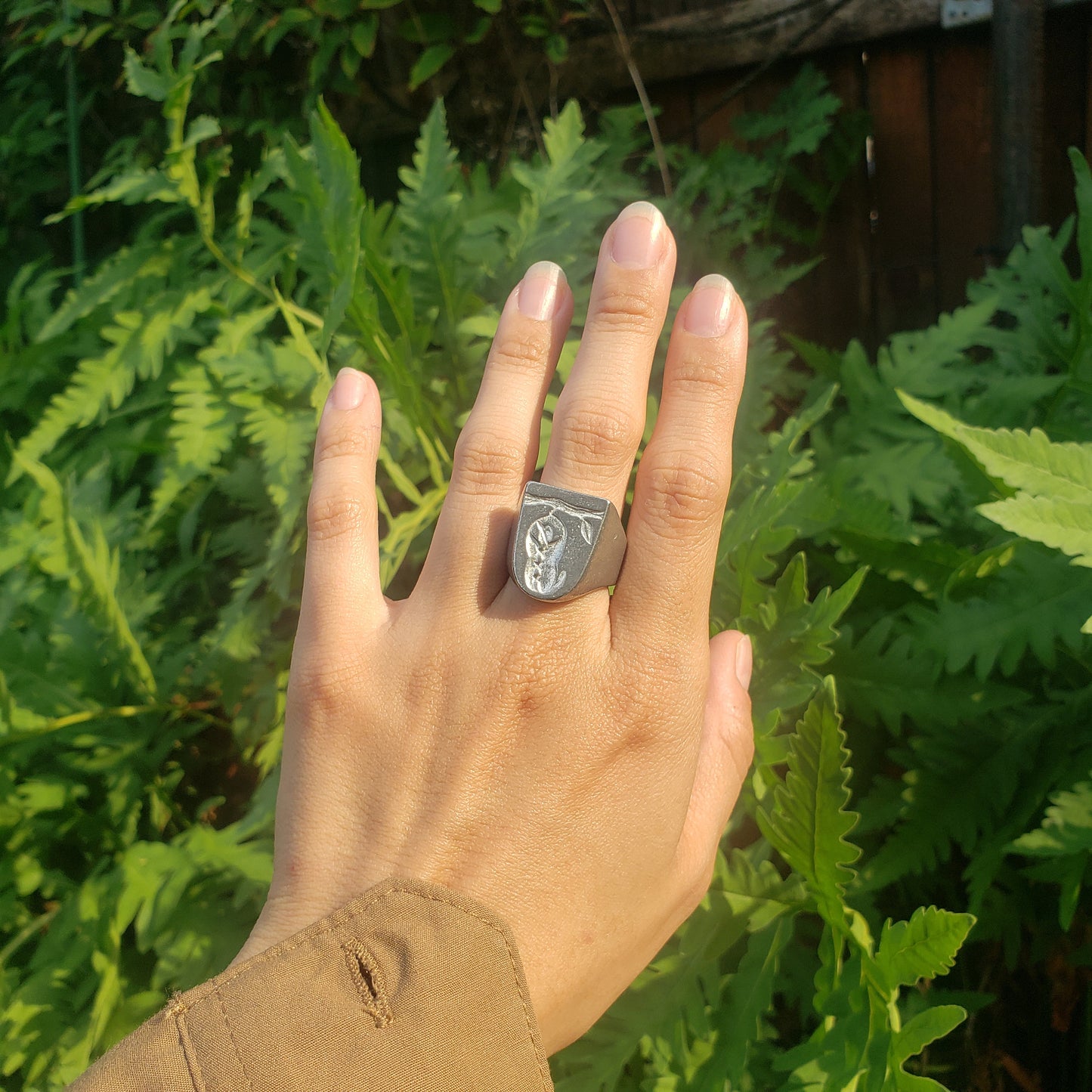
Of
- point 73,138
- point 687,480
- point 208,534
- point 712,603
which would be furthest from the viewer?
point 73,138

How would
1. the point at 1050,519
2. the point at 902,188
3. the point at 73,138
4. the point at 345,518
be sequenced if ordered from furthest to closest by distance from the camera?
the point at 73,138, the point at 902,188, the point at 345,518, the point at 1050,519

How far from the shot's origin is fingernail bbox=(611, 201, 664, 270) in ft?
4.10

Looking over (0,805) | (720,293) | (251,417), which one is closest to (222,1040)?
(720,293)

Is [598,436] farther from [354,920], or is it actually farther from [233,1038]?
[233,1038]

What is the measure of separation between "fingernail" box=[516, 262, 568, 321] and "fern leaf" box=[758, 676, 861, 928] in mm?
625

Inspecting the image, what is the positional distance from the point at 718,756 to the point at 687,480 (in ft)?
1.25

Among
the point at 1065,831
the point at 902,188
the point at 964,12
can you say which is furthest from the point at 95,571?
the point at 964,12

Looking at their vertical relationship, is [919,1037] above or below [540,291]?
below

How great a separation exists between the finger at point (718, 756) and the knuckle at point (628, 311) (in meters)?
0.45

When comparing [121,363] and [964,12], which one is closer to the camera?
[121,363]

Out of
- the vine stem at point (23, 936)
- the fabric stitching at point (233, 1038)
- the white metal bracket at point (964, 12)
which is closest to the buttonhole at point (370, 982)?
the fabric stitching at point (233, 1038)

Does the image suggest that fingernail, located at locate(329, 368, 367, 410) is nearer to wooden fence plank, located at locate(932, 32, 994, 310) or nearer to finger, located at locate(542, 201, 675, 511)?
finger, located at locate(542, 201, 675, 511)

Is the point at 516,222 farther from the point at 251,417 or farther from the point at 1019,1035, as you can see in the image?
the point at 1019,1035

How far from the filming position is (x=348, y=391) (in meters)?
1.35
